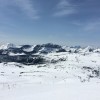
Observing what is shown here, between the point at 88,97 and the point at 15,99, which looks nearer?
the point at 88,97

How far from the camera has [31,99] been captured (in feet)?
49.5

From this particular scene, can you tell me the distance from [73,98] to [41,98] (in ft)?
8.08

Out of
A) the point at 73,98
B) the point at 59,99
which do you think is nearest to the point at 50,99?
the point at 59,99

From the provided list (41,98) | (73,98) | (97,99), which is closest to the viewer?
(97,99)

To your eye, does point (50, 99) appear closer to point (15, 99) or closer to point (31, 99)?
point (31, 99)

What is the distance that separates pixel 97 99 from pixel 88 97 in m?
0.94

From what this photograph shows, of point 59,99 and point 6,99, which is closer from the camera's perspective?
point 59,99

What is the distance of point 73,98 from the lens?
1423 centimetres

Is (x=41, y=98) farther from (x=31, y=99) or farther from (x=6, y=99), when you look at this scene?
(x=6, y=99)

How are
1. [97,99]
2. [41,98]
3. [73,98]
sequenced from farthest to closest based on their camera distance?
1. [41,98]
2. [73,98]
3. [97,99]

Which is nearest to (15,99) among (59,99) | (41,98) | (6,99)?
(6,99)

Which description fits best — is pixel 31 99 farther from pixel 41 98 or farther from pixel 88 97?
pixel 88 97

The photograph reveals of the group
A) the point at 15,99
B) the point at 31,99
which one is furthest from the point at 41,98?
the point at 15,99

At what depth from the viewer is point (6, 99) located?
16.0 meters
